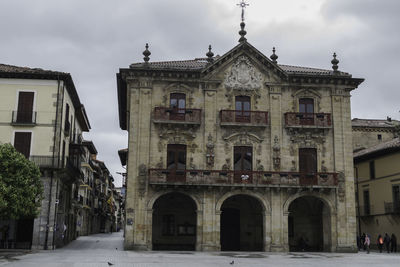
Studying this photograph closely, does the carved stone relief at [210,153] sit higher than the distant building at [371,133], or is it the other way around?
the distant building at [371,133]

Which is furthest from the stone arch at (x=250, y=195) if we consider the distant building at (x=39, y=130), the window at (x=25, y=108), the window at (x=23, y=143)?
the window at (x=25, y=108)

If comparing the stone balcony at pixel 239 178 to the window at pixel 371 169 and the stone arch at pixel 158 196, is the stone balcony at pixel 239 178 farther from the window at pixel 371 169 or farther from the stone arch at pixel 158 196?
the window at pixel 371 169

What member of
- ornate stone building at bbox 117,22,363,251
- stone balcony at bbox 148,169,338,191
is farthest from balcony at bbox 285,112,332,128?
stone balcony at bbox 148,169,338,191

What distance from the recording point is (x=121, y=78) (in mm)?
36062

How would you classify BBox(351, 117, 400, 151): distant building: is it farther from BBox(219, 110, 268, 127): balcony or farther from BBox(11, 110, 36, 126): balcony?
BBox(11, 110, 36, 126): balcony

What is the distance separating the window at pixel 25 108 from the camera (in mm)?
33656

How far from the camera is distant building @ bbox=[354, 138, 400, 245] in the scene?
39875 millimetres

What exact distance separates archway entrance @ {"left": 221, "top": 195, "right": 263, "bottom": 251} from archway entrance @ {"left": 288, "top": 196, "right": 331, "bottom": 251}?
2.66 metres

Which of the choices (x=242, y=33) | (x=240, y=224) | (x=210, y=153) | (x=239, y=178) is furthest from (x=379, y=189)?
(x=242, y=33)

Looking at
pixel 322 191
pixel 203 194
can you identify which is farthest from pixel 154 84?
pixel 322 191

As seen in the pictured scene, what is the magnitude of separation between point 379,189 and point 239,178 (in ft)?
51.8

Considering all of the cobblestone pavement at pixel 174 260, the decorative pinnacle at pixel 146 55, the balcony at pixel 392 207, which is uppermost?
the decorative pinnacle at pixel 146 55

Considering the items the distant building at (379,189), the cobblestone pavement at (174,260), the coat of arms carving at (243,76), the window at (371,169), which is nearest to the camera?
the cobblestone pavement at (174,260)

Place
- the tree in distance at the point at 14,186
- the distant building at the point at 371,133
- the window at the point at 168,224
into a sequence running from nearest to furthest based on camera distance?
the tree in distance at the point at 14,186, the window at the point at 168,224, the distant building at the point at 371,133
